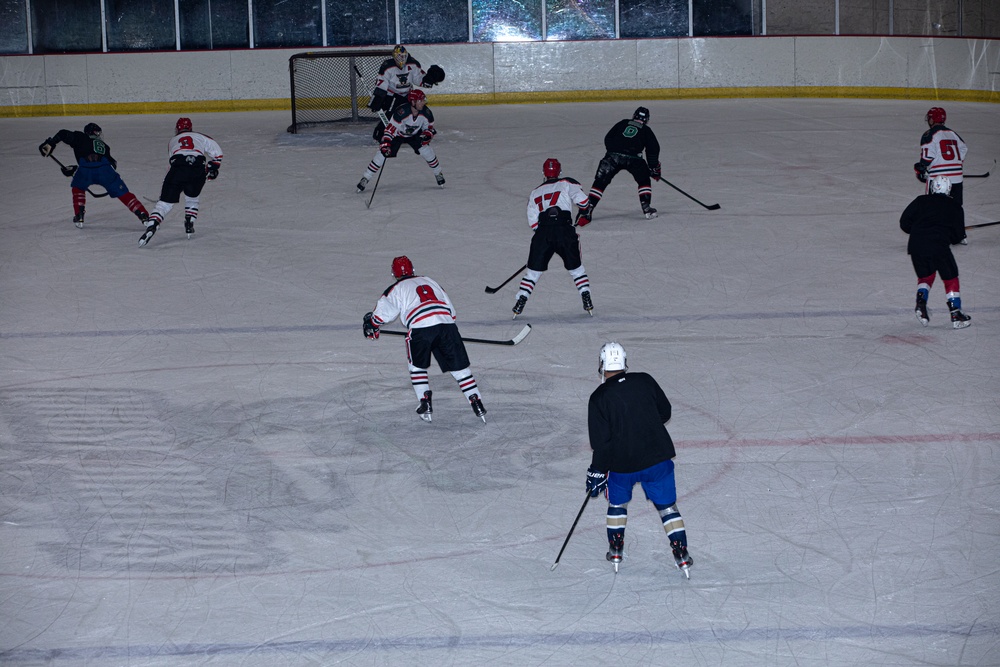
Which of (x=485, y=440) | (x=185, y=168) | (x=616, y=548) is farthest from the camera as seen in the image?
(x=185, y=168)

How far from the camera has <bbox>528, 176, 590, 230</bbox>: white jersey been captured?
30.0 feet

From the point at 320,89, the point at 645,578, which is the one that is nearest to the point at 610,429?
the point at 645,578

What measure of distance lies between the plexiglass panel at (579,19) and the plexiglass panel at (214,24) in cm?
491

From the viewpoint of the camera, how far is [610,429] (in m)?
5.15

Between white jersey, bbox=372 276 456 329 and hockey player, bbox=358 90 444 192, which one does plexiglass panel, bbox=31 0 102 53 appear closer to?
hockey player, bbox=358 90 444 192

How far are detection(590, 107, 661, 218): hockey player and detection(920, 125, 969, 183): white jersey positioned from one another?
247 cm

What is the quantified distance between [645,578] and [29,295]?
691 centimetres

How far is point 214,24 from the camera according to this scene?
1992cm

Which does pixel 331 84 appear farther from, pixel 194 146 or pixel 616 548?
pixel 616 548

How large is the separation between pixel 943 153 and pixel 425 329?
18.6ft

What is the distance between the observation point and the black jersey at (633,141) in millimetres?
11900

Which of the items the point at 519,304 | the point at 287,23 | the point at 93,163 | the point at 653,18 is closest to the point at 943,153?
the point at 519,304

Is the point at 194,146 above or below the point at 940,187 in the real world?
above

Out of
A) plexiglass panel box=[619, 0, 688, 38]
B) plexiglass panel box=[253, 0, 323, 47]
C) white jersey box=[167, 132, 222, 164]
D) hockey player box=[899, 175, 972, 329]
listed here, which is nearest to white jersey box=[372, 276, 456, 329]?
hockey player box=[899, 175, 972, 329]
